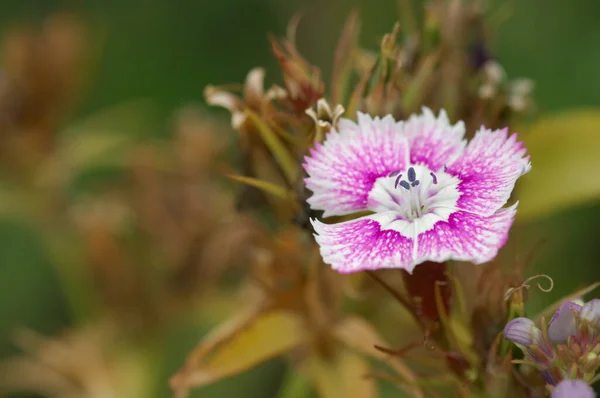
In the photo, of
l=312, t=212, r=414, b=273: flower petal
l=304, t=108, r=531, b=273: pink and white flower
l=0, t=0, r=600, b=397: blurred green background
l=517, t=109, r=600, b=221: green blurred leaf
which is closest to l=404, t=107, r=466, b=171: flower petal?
l=304, t=108, r=531, b=273: pink and white flower

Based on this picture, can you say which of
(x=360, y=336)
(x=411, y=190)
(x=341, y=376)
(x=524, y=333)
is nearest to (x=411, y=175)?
(x=411, y=190)

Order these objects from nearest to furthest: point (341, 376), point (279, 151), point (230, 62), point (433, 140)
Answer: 1. point (433, 140)
2. point (279, 151)
3. point (341, 376)
4. point (230, 62)

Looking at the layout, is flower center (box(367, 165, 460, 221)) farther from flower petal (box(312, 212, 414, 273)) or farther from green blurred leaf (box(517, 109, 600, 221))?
green blurred leaf (box(517, 109, 600, 221))

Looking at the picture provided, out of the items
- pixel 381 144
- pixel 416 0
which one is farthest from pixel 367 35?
pixel 381 144

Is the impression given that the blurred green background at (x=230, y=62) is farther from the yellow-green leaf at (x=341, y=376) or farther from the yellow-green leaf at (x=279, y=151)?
the yellow-green leaf at (x=279, y=151)

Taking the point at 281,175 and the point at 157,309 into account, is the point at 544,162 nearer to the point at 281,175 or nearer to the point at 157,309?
the point at 281,175

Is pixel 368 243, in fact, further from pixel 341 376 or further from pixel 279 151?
pixel 341 376
